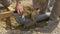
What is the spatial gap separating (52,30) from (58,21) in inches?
4.8

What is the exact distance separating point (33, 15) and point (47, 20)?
0.16 metres

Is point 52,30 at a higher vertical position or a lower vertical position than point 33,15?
lower

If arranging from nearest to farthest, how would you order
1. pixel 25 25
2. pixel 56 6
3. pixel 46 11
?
pixel 56 6
pixel 25 25
pixel 46 11

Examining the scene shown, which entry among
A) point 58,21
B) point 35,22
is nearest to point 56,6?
point 58,21

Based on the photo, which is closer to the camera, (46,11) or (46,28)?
(46,28)

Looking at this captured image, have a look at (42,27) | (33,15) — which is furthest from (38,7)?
(42,27)

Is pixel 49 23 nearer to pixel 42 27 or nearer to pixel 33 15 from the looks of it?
pixel 42 27

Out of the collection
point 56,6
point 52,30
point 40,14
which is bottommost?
point 52,30

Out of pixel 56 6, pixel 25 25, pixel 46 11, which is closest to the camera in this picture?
pixel 56 6

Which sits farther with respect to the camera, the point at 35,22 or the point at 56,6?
the point at 35,22

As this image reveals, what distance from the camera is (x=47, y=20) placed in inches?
61.3

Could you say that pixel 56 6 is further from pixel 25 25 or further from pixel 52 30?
pixel 25 25

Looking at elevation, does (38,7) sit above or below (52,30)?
above

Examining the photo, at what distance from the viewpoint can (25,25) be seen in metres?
1.48
